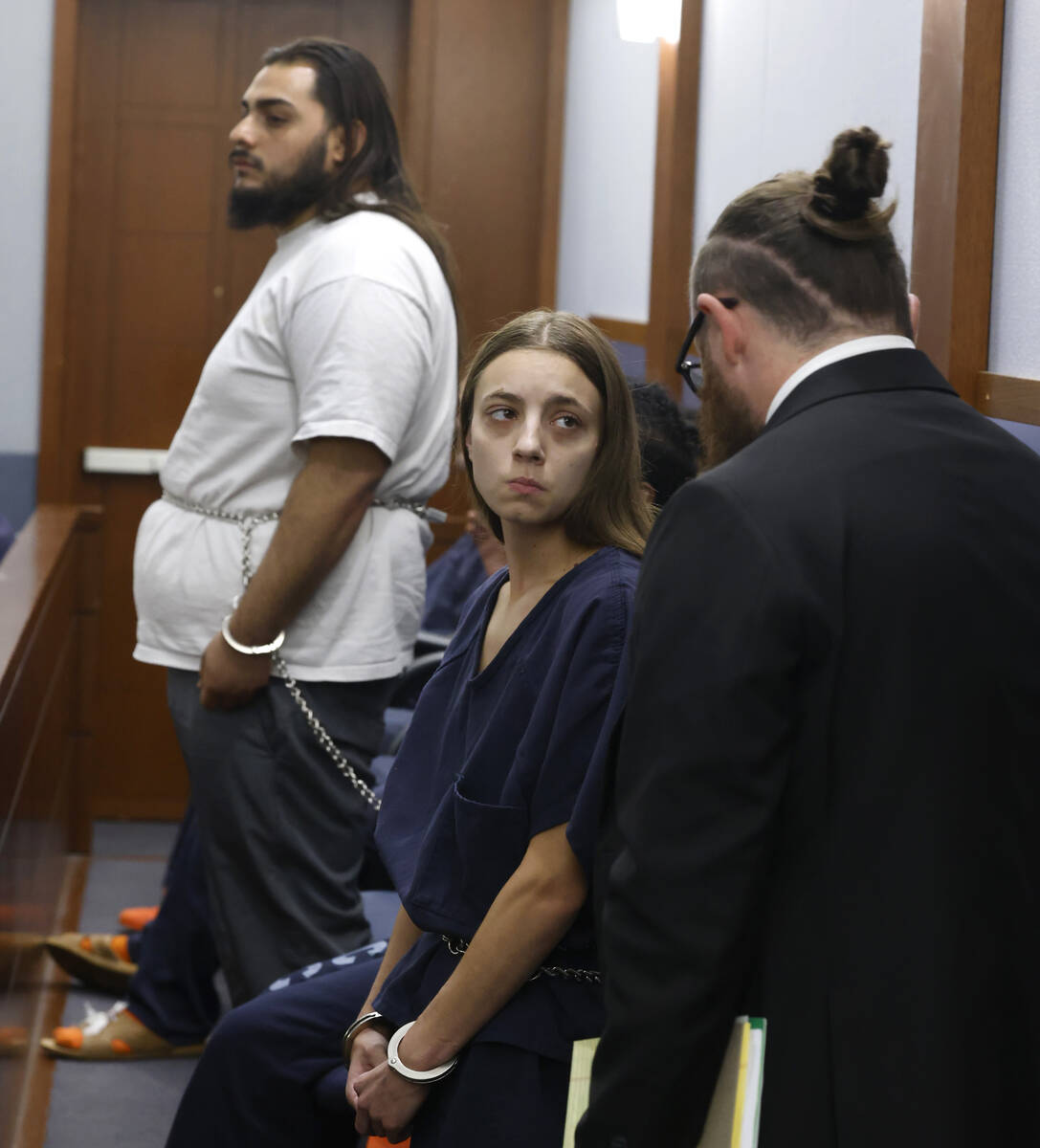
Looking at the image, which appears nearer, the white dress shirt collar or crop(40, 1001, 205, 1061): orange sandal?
the white dress shirt collar

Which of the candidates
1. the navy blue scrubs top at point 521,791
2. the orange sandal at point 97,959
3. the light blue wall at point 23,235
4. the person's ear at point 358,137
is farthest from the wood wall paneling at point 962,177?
the light blue wall at point 23,235

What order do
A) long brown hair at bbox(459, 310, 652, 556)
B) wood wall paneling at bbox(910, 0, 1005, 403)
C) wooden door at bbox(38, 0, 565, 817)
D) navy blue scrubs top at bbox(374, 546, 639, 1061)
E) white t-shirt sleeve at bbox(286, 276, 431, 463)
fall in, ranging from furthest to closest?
wooden door at bbox(38, 0, 565, 817) → white t-shirt sleeve at bbox(286, 276, 431, 463) → wood wall paneling at bbox(910, 0, 1005, 403) → long brown hair at bbox(459, 310, 652, 556) → navy blue scrubs top at bbox(374, 546, 639, 1061)

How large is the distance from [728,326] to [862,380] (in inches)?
4.7

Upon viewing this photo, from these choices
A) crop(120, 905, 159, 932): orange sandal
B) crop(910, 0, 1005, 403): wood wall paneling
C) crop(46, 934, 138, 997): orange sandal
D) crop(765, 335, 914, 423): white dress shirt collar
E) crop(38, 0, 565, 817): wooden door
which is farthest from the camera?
crop(38, 0, 565, 817): wooden door

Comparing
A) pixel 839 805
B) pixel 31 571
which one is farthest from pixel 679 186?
pixel 839 805

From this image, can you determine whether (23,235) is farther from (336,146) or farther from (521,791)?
(521,791)

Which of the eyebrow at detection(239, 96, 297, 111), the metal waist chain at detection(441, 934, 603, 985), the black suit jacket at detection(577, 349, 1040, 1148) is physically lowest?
the metal waist chain at detection(441, 934, 603, 985)

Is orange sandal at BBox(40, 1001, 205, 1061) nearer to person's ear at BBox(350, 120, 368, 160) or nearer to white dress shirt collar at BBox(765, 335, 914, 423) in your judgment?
person's ear at BBox(350, 120, 368, 160)

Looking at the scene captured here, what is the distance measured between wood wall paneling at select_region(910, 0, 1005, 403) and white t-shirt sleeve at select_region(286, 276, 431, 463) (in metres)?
0.84

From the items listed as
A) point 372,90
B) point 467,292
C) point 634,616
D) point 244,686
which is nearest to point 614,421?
point 634,616

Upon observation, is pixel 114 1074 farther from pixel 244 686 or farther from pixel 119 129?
pixel 119 129

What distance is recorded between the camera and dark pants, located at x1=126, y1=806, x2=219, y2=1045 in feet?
9.75

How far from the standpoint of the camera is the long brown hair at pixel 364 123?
248 cm

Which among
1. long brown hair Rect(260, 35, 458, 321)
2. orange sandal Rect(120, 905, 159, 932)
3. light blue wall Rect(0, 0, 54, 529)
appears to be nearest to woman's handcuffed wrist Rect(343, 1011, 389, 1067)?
long brown hair Rect(260, 35, 458, 321)
